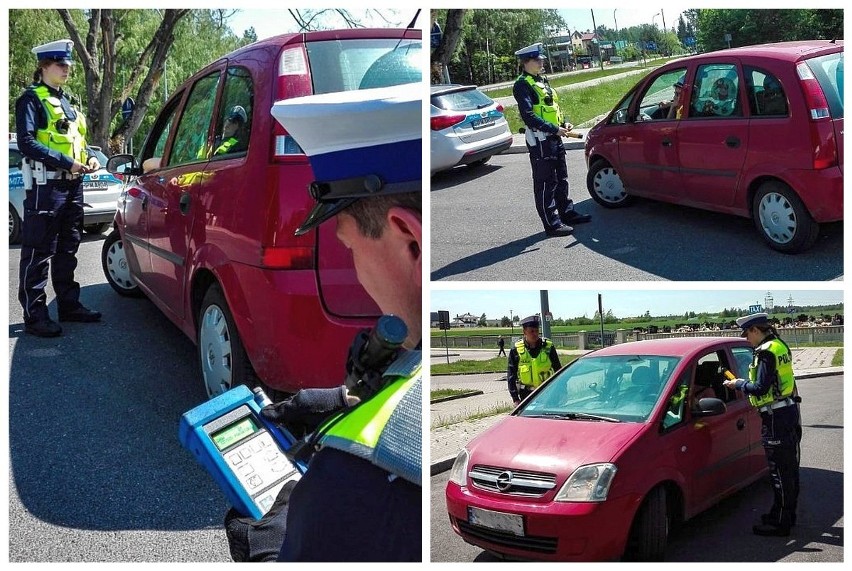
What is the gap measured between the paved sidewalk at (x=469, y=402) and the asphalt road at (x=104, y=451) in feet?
3.28

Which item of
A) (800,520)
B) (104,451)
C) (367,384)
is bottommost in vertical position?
(800,520)

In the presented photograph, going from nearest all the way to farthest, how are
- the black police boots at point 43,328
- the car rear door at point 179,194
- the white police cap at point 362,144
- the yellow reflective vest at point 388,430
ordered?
the yellow reflective vest at point 388,430 → the white police cap at point 362,144 → the car rear door at point 179,194 → the black police boots at point 43,328

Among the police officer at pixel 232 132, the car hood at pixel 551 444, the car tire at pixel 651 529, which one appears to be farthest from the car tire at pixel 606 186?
the car tire at pixel 651 529

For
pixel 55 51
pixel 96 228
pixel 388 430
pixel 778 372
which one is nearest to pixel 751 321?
pixel 778 372

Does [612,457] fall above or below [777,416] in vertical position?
above

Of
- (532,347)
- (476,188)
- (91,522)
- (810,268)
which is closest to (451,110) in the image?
(476,188)

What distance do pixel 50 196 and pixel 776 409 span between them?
3.14 meters

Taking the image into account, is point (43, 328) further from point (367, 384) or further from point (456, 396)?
point (367, 384)

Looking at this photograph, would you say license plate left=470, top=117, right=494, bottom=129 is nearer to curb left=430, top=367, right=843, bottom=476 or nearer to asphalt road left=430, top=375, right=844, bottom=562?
curb left=430, top=367, right=843, bottom=476

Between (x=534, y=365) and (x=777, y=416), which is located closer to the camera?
(x=534, y=365)

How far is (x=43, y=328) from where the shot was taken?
146 inches

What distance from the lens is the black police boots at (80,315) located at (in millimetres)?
3948

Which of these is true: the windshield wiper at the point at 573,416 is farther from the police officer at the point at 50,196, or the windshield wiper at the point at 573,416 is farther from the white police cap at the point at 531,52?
the police officer at the point at 50,196

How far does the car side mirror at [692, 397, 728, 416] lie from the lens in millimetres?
2197
